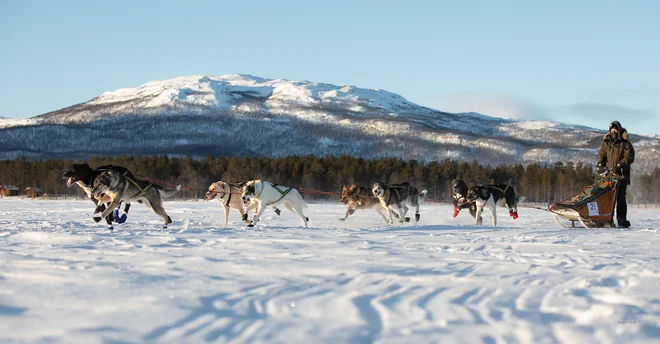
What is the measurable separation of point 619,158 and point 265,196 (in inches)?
245

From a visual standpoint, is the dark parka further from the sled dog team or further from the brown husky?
the brown husky

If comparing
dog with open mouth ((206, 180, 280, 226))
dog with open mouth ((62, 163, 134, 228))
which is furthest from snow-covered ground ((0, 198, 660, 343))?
dog with open mouth ((206, 180, 280, 226))

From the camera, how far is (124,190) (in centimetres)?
994

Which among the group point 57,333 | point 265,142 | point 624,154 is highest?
point 265,142

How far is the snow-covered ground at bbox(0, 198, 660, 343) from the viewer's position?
9.97ft

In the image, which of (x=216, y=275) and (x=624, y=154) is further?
(x=624, y=154)

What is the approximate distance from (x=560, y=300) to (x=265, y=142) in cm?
19404

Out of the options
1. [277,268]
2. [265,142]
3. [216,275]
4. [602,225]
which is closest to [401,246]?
[277,268]

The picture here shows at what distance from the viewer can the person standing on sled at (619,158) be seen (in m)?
9.99

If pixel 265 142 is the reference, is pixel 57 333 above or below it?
below

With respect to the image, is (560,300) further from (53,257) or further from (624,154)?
(624,154)

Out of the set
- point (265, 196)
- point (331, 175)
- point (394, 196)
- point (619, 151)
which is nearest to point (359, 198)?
point (394, 196)

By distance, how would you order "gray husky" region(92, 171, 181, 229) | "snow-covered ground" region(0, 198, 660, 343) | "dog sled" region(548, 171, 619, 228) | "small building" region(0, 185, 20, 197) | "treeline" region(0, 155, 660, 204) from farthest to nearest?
1. "small building" region(0, 185, 20, 197)
2. "treeline" region(0, 155, 660, 204)
3. "dog sled" region(548, 171, 619, 228)
4. "gray husky" region(92, 171, 181, 229)
5. "snow-covered ground" region(0, 198, 660, 343)

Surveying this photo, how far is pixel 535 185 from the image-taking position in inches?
2963
